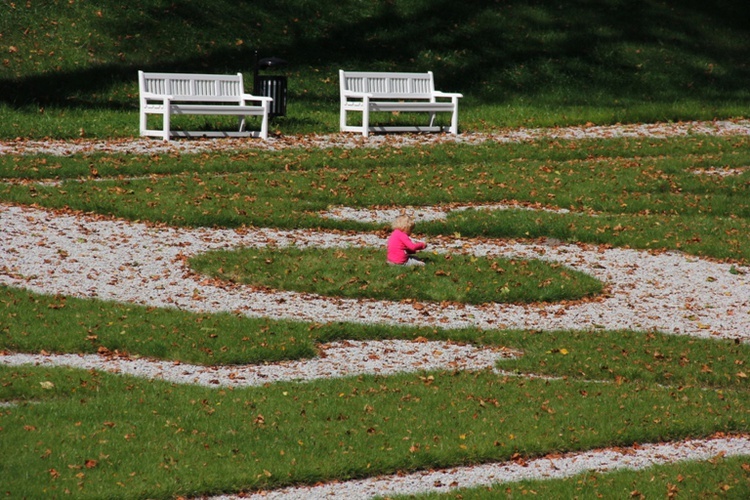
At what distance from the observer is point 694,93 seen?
25.5 m

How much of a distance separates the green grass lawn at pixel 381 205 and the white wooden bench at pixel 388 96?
885 millimetres

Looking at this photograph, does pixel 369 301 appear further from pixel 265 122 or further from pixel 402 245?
pixel 265 122

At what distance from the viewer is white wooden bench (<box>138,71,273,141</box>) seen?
17484 mm

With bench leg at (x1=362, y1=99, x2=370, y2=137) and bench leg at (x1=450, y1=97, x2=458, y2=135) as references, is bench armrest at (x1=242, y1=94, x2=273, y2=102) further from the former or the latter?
bench leg at (x1=450, y1=97, x2=458, y2=135)

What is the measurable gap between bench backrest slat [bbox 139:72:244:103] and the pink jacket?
772 centimetres

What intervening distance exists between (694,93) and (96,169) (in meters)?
15.5

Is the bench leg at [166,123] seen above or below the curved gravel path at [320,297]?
above

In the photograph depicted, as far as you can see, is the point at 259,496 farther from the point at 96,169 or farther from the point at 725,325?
the point at 96,169

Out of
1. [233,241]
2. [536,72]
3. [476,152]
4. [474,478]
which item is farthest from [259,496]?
[536,72]

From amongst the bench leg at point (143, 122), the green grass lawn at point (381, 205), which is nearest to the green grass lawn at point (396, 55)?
the green grass lawn at point (381, 205)

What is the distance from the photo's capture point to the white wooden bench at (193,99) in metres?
17.5

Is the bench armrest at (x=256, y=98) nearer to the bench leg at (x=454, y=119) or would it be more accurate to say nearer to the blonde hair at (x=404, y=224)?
the bench leg at (x=454, y=119)

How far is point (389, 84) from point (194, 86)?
384 centimetres

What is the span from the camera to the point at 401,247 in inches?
431
